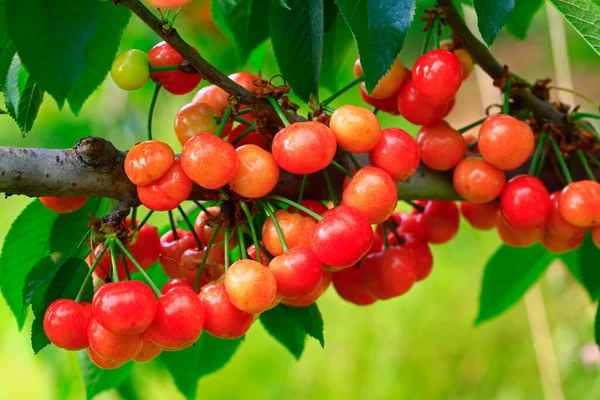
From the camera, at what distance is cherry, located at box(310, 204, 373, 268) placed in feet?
1.97

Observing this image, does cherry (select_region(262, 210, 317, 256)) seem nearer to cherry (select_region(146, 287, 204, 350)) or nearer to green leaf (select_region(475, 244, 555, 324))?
cherry (select_region(146, 287, 204, 350))

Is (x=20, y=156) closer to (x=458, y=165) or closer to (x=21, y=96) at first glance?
(x=21, y=96)

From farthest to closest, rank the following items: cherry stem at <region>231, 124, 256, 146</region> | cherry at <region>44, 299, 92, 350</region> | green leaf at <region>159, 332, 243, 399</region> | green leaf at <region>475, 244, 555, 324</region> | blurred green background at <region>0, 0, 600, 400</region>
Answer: blurred green background at <region>0, 0, 600, 400</region> < green leaf at <region>475, 244, 555, 324</region> < green leaf at <region>159, 332, 243, 399</region> < cherry stem at <region>231, 124, 256, 146</region> < cherry at <region>44, 299, 92, 350</region>

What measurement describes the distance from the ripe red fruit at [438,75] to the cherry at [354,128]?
11 cm

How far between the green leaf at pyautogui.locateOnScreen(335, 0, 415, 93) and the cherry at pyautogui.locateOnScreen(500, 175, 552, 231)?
0.28 m

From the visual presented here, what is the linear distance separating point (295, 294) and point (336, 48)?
499 mm

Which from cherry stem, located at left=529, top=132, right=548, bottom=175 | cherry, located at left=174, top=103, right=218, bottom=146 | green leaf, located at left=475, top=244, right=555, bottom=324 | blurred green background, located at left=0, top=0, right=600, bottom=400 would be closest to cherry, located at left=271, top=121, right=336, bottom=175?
cherry, located at left=174, top=103, right=218, bottom=146

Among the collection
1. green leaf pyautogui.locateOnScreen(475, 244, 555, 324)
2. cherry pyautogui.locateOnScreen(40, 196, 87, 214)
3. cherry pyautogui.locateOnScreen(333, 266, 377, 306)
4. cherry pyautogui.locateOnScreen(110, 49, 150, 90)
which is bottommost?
green leaf pyautogui.locateOnScreen(475, 244, 555, 324)

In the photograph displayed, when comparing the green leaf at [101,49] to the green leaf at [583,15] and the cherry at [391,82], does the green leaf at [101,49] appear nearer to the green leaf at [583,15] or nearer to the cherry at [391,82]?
the cherry at [391,82]

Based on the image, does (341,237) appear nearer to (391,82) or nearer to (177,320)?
(177,320)

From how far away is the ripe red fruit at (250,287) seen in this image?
594mm

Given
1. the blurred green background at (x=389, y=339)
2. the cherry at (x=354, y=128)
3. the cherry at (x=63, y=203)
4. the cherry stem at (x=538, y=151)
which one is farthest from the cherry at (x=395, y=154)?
the blurred green background at (x=389, y=339)

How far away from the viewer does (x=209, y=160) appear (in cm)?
61

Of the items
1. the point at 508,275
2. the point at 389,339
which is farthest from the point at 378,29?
the point at 389,339
